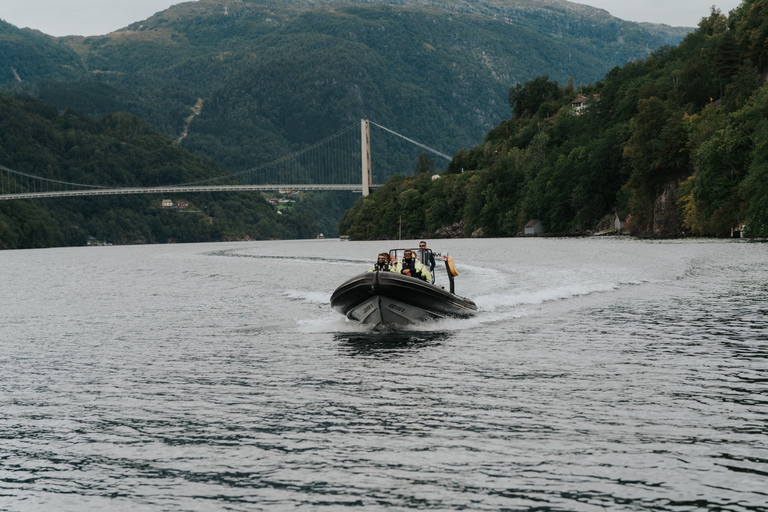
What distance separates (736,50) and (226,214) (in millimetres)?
125561

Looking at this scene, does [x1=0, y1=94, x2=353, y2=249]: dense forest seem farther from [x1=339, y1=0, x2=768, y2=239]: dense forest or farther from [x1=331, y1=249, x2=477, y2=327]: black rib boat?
[x1=331, y1=249, x2=477, y2=327]: black rib boat

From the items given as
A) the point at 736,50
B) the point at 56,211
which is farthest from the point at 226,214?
the point at 736,50

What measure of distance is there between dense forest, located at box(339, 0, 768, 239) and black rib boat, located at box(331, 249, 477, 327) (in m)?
42.4

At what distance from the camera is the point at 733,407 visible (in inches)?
375

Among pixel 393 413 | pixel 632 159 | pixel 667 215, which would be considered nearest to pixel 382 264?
pixel 393 413

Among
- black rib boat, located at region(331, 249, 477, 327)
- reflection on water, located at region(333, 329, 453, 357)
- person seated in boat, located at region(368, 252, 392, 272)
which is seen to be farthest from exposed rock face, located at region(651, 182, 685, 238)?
reflection on water, located at region(333, 329, 453, 357)

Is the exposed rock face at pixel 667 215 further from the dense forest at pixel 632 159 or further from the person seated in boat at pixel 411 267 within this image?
the person seated in boat at pixel 411 267

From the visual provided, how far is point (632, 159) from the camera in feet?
276

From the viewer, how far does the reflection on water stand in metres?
15.6

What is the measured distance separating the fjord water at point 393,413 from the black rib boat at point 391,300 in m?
0.44

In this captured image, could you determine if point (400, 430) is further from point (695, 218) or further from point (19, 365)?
point (695, 218)

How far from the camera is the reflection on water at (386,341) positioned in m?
15.6

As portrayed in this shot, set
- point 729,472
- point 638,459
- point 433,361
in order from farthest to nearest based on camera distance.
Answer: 1. point 433,361
2. point 638,459
3. point 729,472

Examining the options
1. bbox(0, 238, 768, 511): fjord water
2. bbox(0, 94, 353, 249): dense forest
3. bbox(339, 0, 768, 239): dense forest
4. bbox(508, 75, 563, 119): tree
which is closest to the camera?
bbox(0, 238, 768, 511): fjord water
